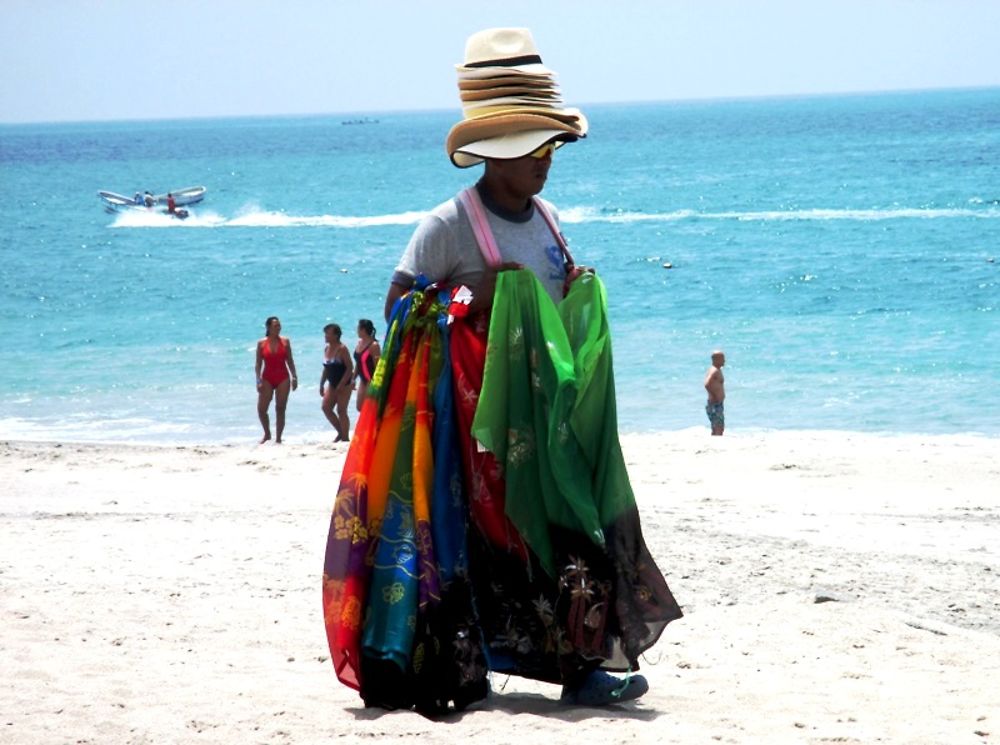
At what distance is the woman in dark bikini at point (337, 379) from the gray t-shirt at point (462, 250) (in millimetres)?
9894

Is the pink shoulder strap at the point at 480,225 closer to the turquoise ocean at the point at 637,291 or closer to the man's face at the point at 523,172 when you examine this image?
the man's face at the point at 523,172

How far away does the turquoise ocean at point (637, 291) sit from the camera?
19.2m

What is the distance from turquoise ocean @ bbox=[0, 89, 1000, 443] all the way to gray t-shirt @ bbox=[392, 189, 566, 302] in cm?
1266

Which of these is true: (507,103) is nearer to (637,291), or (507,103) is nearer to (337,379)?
(337,379)

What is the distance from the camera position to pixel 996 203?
5103 centimetres

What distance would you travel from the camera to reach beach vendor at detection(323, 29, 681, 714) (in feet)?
14.5

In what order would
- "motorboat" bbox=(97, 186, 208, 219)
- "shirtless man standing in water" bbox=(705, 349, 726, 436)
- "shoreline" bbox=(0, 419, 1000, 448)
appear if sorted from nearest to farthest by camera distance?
1. "shirtless man standing in water" bbox=(705, 349, 726, 436)
2. "shoreline" bbox=(0, 419, 1000, 448)
3. "motorboat" bbox=(97, 186, 208, 219)

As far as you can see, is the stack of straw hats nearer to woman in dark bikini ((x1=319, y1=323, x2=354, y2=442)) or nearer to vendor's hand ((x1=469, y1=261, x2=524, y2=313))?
vendor's hand ((x1=469, y1=261, x2=524, y2=313))

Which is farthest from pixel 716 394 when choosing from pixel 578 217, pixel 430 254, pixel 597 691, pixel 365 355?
pixel 578 217

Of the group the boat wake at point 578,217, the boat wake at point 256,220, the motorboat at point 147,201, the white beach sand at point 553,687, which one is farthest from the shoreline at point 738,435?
the motorboat at point 147,201

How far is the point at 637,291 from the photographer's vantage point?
32031 mm

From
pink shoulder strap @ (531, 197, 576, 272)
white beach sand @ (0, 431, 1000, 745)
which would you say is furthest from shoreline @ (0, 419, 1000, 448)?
pink shoulder strap @ (531, 197, 576, 272)

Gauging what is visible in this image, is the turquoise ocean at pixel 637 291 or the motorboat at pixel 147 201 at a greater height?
the motorboat at pixel 147 201

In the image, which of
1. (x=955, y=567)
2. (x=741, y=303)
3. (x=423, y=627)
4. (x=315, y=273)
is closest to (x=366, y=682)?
(x=423, y=627)
